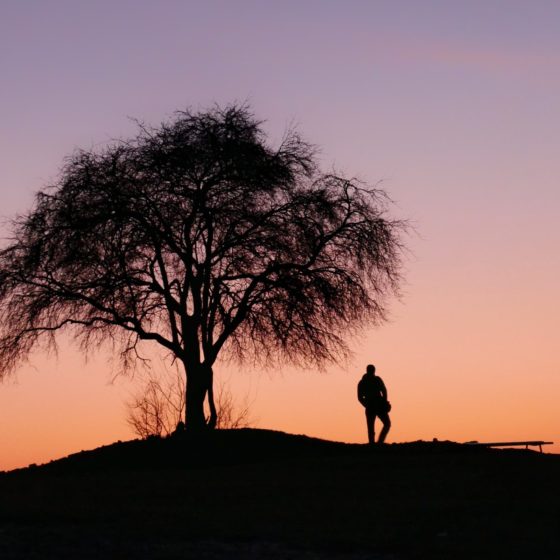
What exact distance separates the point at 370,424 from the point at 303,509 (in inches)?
431

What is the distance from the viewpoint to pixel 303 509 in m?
20.2

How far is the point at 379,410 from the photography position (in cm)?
3058

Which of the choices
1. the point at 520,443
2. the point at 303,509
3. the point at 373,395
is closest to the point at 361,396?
the point at 373,395

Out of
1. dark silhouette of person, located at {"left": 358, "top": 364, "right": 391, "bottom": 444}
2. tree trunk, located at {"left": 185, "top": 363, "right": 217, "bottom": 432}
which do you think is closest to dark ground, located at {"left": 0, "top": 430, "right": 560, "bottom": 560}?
dark silhouette of person, located at {"left": 358, "top": 364, "right": 391, "bottom": 444}

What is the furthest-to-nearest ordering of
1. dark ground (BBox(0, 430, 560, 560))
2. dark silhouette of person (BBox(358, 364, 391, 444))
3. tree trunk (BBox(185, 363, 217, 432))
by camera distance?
tree trunk (BBox(185, 363, 217, 432)), dark silhouette of person (BBox(358, 364, 391, 444)), dark ground (BBox(0, 430, 560, 560))

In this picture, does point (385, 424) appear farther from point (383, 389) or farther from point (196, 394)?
point (196, 394)

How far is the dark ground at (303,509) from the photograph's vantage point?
17312 millimetres

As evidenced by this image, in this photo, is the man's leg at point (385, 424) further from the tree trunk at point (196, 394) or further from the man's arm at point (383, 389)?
the tree trunk at point (196, 394)

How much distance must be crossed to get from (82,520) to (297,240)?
16183 mm

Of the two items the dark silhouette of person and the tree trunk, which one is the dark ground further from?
the tree trunk

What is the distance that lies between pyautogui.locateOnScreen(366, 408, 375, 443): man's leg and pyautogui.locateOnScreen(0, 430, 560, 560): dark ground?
2217mm

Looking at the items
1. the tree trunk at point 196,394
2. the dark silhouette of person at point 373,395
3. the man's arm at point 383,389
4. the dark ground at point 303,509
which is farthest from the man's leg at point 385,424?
the tree trunk at point 196,394

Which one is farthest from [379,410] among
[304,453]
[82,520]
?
[82,520]

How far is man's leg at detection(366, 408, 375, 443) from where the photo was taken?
30.8 meters
